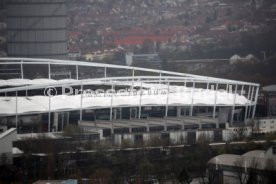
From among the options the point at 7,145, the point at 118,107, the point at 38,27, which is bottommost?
the point at 7,145

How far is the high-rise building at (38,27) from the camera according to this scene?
156ft

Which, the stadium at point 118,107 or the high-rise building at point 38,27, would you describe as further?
the high-rise building at point 38,27

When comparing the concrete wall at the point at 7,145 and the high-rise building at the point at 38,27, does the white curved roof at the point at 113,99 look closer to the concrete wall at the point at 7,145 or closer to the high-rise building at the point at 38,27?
the concrete wall at the point at 7,145

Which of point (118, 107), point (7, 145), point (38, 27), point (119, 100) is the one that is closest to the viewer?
point (7, 145)

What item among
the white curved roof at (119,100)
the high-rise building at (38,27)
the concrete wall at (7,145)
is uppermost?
the high-rise building at (38,27)

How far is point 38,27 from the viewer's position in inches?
1881

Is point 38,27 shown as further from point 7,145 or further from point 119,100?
point 7,145

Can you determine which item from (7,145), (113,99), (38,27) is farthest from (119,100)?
(38,27)

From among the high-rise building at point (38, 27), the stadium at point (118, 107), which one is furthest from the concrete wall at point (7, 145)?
the high-rise building at point (38, 27)

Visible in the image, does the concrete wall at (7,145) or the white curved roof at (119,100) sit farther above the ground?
the white curved roof at (119,100)

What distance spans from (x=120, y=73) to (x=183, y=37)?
8.06m

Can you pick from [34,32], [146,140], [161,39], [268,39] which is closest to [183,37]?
[161,39]

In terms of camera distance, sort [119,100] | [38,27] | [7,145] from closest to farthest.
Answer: [7,145]
[119,100]
[38,27]

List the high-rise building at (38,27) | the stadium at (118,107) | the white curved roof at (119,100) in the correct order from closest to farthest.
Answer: the stadium at (118,107) → the white curved roof at (119,100) → the high-rise building at (38,27)
